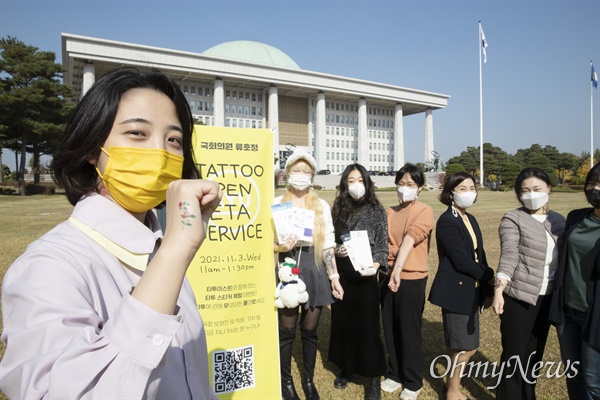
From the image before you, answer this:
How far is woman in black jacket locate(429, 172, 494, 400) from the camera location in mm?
3434

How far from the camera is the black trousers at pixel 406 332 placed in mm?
3713

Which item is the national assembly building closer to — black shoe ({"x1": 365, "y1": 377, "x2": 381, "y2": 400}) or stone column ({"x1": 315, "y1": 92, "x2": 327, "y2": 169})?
stone column ({"x1": 315, "y1": 92, "x2": 327, "y2": 169})

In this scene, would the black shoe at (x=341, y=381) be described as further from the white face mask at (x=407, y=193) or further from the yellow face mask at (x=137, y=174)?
the yellow face mask at (x=137, y=174)

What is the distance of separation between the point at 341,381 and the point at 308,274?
121 centimetres

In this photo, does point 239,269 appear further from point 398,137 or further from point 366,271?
point 398,137

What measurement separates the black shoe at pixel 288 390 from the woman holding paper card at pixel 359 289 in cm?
51

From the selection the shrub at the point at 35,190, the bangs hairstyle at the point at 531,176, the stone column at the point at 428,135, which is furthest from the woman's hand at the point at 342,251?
the stone column at the point at 428,135

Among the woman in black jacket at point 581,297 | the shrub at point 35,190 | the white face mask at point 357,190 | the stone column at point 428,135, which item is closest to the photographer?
the woman in black jacket at point 581,297

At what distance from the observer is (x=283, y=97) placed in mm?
65562

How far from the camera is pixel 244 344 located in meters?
3.22

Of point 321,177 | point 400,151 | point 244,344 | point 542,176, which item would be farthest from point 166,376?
point 400,151

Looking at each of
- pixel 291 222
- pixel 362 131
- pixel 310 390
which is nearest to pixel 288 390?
pixel 310 390

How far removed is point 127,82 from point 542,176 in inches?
137

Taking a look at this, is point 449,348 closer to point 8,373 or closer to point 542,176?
point 542,176
